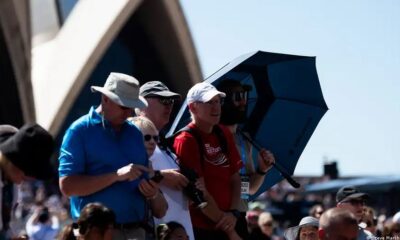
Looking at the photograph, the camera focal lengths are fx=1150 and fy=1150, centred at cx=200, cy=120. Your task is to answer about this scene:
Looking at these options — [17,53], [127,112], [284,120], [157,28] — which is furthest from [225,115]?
[157,28]

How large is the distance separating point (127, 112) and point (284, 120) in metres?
2.51

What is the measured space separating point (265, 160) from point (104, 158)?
5.98 feet

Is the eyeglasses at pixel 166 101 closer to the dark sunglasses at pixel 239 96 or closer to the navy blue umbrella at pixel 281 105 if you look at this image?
the dark sunglasses at pixel 239 96

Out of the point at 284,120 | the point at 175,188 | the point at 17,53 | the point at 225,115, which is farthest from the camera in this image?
the point at 17,53

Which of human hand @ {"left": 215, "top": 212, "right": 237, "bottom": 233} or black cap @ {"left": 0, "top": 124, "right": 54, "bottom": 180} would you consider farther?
human hand @ {"left": 215, "top": 212, "right": 237, "bottom": 233}

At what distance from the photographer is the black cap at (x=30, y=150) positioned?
5199mm

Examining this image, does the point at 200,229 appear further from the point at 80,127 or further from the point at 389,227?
the point at 389,227

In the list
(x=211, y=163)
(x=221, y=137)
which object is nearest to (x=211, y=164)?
(x=211, y=163)

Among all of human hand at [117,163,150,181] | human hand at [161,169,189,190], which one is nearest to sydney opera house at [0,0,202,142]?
human hand at [161,169,189,190]

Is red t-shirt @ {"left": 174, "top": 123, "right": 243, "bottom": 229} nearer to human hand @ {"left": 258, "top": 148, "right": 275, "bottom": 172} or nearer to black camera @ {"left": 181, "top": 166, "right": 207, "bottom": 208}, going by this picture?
Answer: black camera @ {"left": 181, "top": 166, "right": 207, "bottom": 208}

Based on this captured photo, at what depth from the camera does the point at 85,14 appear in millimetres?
35406

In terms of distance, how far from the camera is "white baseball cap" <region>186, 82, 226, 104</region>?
7.59 metres

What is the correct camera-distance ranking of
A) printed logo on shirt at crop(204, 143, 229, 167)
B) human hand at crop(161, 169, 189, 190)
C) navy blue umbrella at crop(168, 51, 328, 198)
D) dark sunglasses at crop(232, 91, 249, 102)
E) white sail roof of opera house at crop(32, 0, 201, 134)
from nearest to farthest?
1. human hand at crop(161, 169, 189, 190)
2. printed logo on shirt at crop(204, 143, 229, 167)
3. dark sunglasses at crop(232, 91, 249, 102)
4. navy blue umbrella at crop(168, 51, 328, 198)
5. white sail roof of opera house at crop(32, 0, 201, 134)

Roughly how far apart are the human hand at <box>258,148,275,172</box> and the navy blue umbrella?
0.32m
